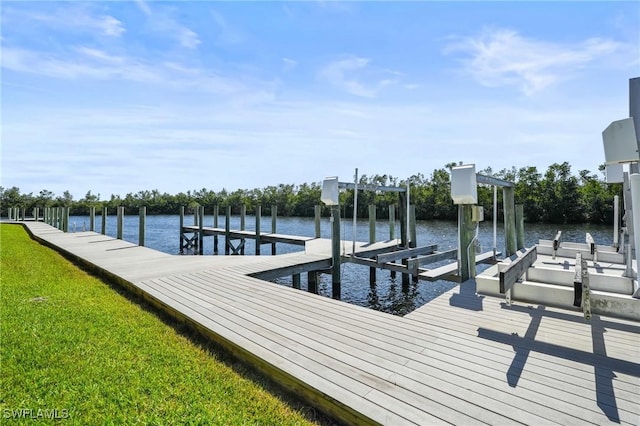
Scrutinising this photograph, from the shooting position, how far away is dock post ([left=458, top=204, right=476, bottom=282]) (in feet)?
17.5

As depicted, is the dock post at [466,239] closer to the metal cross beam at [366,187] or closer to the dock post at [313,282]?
the metal cross beam at [366,187]

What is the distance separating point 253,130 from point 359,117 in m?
4.82

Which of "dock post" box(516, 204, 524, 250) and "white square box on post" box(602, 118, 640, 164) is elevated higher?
"white square box on post" box(602, 118, 640, 164)

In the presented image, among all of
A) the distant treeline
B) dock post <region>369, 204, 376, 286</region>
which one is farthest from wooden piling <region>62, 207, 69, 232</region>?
dock post <region>369, 204, 376, 286</region>

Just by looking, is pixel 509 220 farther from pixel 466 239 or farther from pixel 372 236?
pixel 372 236

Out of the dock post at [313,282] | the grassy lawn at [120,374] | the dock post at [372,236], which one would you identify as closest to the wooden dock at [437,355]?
the grassy lawn at [120,374]

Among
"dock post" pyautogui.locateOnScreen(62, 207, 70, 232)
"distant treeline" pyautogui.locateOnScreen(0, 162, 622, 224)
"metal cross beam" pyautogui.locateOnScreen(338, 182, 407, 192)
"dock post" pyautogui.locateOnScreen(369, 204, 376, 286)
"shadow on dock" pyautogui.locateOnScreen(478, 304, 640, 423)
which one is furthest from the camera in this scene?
"distant treeline" pyautogui.locateOnScreen(0, 162, 622, 224)

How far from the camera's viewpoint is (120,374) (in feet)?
9.22

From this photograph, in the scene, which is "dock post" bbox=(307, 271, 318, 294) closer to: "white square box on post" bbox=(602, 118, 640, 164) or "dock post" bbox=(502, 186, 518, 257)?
"dock post" bbox=(502, 186, 518, 257)

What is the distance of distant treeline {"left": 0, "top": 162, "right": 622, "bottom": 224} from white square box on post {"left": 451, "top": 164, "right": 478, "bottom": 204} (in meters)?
9.67

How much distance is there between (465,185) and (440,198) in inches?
1376

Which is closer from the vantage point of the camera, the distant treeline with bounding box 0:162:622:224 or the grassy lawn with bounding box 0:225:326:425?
the grassy lawn with bounding box 0:225:326:425

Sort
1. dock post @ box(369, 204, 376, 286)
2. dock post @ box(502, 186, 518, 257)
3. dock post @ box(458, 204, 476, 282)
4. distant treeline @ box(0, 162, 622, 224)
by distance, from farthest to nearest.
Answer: distant treeline @ box(0, 162, 622, 224)
dock post @ box(369, 204, 376, 286)
dock post @ box(502, 186, 518, 257)
dock post @ box(458, 204, 476, 282)

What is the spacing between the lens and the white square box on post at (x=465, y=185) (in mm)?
5020
